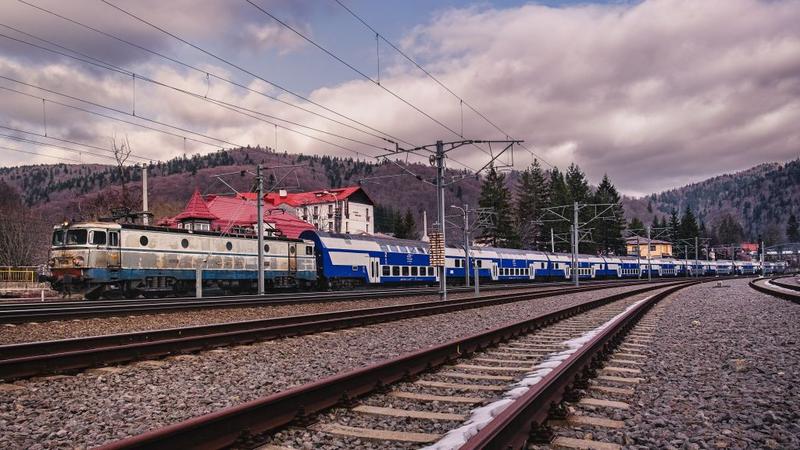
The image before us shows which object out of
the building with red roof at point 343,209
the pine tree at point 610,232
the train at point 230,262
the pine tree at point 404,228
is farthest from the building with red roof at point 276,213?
the pine tree at point 610,232

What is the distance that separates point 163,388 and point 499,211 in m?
87.5

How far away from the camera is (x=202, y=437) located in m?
4.51

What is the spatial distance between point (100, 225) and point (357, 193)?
377ft

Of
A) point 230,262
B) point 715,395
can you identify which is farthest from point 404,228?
point 715,395

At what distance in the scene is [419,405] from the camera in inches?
251

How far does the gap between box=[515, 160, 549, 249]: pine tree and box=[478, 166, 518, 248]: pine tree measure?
6.45 metres

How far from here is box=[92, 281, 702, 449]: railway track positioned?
15.2 ft

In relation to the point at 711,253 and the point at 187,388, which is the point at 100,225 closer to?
the point at 187,388

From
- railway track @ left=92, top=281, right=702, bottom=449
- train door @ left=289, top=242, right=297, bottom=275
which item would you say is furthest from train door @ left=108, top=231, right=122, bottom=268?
railway track @ left=92, top=281, right=702, bottom=449

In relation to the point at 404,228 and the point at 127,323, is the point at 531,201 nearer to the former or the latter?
the point at 404,228

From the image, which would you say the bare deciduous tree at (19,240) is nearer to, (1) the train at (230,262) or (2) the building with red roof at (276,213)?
(2) the building with red roof at (276,213)

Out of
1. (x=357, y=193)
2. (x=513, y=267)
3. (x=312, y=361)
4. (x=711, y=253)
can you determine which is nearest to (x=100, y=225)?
(x=312, y=361)

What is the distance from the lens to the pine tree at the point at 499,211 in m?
91.8

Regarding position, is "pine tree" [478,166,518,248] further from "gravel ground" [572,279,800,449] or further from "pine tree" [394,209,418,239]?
"gravel ground" [572,279,800,449]
